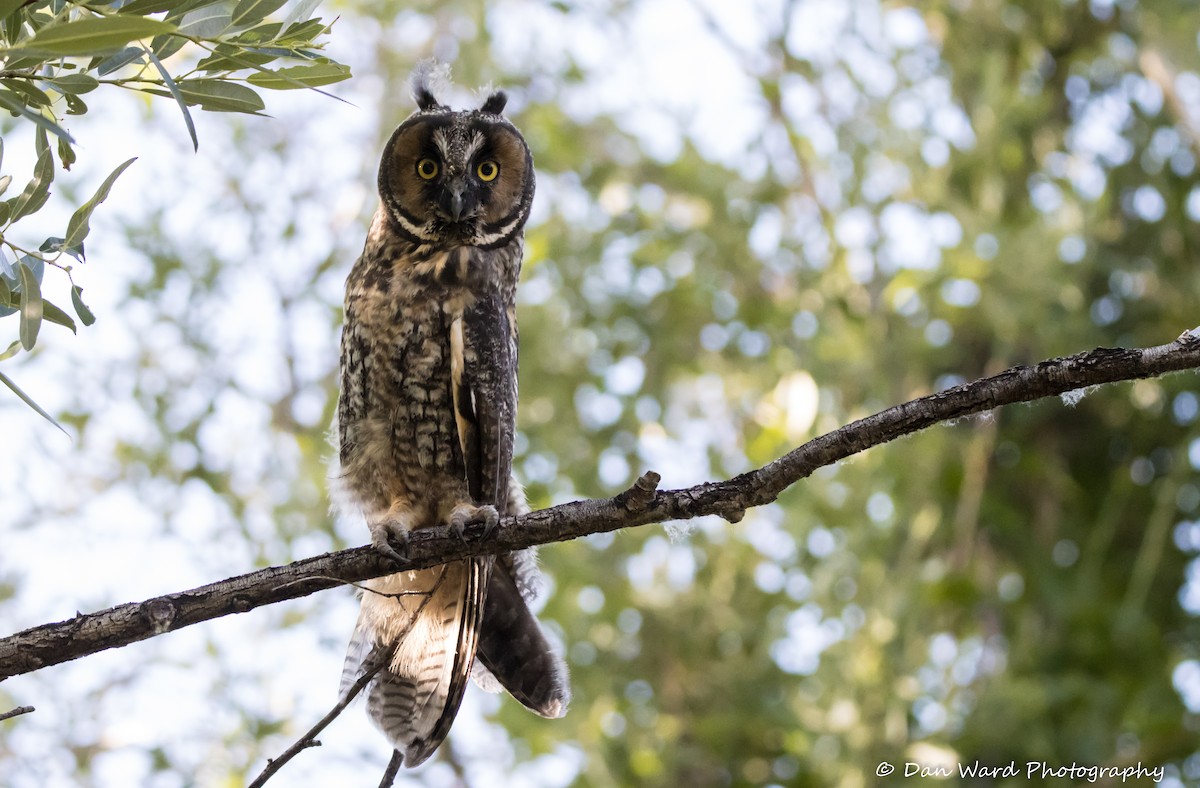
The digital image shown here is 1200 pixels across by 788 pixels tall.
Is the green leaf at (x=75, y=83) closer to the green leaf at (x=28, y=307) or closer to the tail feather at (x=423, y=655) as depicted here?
the green leaf at (x=28, y=307)

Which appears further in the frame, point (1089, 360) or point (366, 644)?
point (366, 644)

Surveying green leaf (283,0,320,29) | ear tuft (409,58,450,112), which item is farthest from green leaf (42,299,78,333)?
ear tuft (409,58,450,112)

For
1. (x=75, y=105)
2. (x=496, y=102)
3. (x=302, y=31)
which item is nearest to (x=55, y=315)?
(x=75, y=105)

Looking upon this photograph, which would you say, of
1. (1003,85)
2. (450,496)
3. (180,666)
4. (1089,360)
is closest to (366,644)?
(450,496)

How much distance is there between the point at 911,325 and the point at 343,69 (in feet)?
10.7

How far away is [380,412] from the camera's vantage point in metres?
2.54

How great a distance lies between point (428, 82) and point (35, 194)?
1.77m

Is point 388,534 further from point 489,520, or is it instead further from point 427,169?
point 427,169

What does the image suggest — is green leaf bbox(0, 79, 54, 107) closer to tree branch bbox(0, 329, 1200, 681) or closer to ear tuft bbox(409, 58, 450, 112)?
tree branch bbox(0, 329, 1200, 681)

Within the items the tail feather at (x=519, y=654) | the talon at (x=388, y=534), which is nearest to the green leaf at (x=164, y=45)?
the talon at (x=388, y=534)

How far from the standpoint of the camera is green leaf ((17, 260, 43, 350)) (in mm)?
1289

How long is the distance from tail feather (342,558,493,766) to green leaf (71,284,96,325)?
1080 mm

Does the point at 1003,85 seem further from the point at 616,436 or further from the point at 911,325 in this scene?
the point at 616,436

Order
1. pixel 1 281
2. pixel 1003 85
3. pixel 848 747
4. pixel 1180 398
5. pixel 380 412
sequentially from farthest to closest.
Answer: pixel 1003 85 → pixel 1180 398 → pixel 848 747 → pixel 380 412 → pixel 1 281
